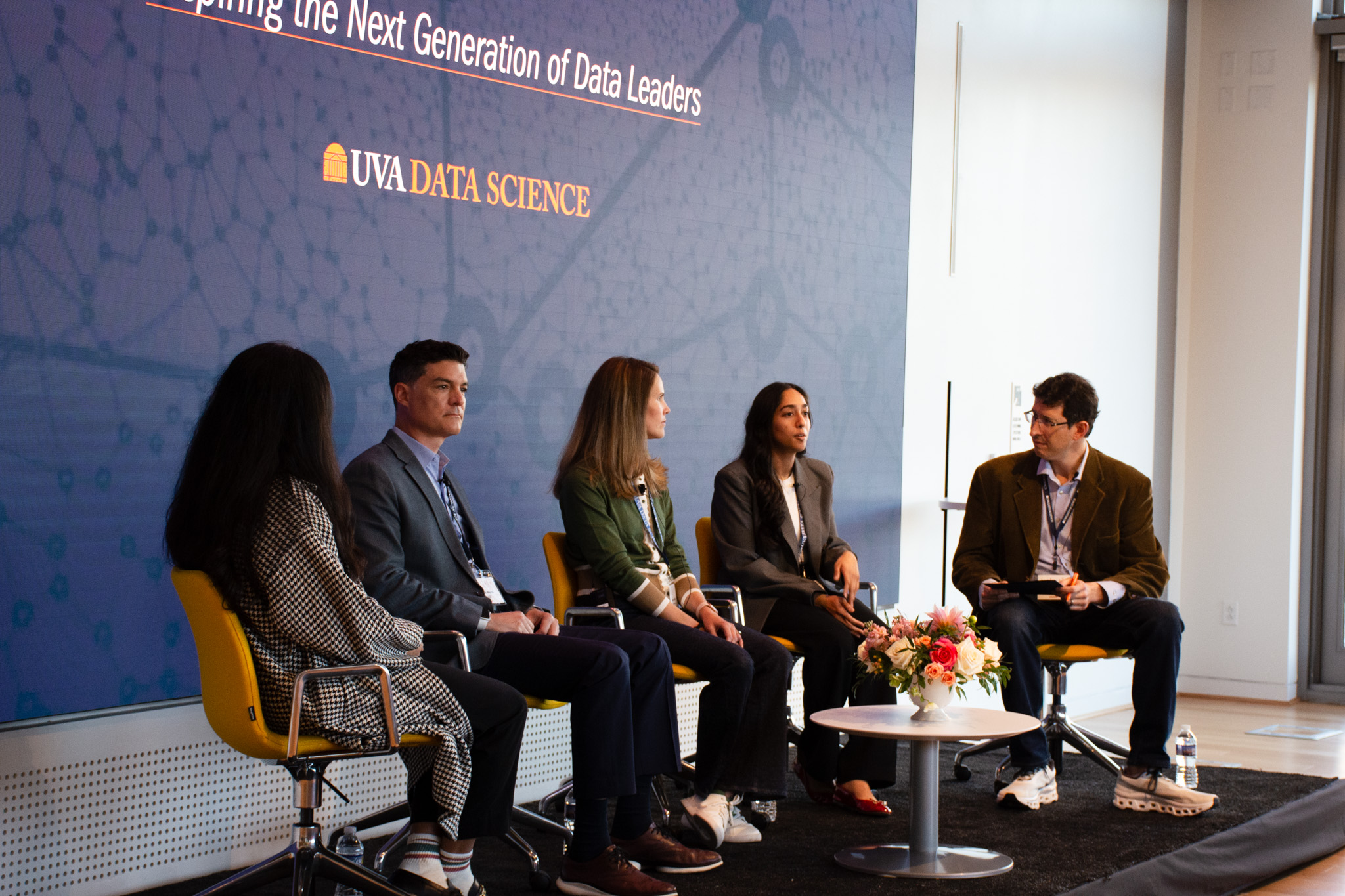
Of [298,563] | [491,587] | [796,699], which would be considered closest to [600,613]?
[491,587]

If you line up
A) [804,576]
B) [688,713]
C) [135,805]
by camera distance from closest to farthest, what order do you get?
[135,805] < [804,576] < [688,713]

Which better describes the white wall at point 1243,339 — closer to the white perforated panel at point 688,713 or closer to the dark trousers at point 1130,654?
the dark trousers at point 1130,654

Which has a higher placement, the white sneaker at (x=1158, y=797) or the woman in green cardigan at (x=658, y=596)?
the woman in green cardigan at (x=658, y=596)

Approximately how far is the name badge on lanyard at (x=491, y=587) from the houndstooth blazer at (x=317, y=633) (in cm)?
61

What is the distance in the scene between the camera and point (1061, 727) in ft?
15.1

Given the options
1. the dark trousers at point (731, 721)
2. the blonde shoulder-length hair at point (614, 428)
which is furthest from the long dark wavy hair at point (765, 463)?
the dark trousers at point (731, 721)

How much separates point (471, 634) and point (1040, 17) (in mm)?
4422

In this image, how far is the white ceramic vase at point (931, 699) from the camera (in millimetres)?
3354

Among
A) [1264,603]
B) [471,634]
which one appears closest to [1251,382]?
[1264,603]

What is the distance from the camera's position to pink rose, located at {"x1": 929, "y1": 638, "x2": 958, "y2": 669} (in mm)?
3324

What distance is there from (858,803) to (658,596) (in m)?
0.88

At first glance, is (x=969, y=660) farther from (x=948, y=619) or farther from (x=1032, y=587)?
(x=1032, y=587)

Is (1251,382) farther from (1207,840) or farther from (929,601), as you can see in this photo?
(1207,840)

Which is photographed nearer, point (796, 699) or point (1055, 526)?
point (1055, 526)
